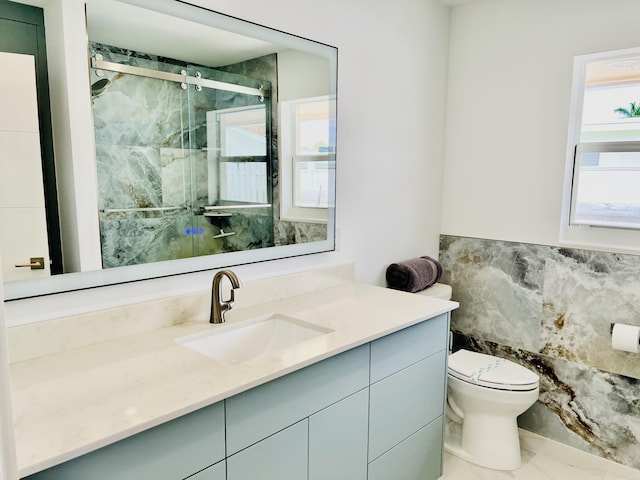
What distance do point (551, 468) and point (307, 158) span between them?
6.61ft

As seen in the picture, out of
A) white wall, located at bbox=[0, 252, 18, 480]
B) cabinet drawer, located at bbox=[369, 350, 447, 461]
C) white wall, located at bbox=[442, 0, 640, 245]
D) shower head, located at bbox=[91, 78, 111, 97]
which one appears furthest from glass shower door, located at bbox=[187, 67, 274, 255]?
white wall, located at bbox=[442, 0, 640, 245]

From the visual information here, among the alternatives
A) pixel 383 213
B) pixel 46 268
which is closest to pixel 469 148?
pixel 383 213

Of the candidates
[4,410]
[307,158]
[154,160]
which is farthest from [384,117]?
[4,410]

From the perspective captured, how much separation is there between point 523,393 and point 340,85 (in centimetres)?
173

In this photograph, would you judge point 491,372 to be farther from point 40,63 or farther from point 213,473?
point 40,63

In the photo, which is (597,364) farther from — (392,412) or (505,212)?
(392,412)

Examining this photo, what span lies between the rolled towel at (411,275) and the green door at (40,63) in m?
1.66

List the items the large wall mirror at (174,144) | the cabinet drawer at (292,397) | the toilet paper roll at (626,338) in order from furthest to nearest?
the toilet paper roll at (626,338), the large wall mirror at (174,144), the cabinet drawer at (292,397)

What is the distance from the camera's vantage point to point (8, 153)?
1246 mm

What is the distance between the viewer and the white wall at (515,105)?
7.75 ft

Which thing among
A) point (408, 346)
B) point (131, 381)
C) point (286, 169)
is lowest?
point (408, 346)

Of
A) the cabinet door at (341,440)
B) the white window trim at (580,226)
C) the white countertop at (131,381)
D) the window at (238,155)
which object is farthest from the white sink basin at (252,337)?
the white window trim at (580,226)

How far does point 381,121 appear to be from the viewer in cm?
245

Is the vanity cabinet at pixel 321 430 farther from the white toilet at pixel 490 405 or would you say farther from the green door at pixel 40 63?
the green door at pixel 40 63
